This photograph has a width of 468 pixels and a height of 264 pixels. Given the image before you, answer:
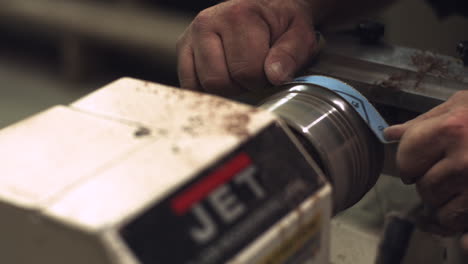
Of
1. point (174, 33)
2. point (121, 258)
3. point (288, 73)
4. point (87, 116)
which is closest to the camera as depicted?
point (121, 258)

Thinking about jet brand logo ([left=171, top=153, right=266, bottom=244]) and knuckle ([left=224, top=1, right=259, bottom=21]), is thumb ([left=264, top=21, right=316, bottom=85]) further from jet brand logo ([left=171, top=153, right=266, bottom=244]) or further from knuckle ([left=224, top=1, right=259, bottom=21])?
jet brand logo ([left=171, top=153, right=266, bottom=244])

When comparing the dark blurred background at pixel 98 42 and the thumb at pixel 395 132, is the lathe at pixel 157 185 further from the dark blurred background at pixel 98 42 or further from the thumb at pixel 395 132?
the dark blurred background at pixel 98 42

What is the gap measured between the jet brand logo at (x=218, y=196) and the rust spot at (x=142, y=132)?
0.07 meters

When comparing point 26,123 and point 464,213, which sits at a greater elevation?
point 26,123

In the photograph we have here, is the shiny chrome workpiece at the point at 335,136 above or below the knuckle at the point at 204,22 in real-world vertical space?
below

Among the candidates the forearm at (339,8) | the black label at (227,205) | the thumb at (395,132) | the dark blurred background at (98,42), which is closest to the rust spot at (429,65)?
the thumb at (395,132)

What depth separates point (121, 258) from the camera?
1.32ft

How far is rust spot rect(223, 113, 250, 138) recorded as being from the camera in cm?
48

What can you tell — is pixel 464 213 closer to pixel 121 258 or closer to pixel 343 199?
pixel 343 199

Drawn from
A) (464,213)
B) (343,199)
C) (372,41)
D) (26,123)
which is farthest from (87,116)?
(372,41)

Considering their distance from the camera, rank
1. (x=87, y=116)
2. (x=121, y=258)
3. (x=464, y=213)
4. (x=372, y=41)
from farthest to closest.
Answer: (x=372, y=41)
(x=464, y=213)
(x=87, y=116)
(x=121, y=258)

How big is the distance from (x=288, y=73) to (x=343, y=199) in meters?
0.21

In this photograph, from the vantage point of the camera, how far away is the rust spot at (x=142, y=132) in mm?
486

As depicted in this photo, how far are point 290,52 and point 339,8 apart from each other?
1.11ft
